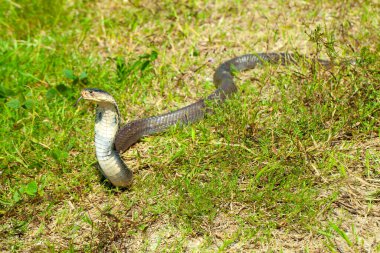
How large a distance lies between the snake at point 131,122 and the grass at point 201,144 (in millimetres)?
110

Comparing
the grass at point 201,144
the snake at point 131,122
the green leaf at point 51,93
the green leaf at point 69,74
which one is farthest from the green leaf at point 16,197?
the green leaf at point 69,74

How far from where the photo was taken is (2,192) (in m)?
4.17

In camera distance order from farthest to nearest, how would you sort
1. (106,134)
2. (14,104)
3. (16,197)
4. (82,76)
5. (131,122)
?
(82,76) → (14,104) → (131,122) → (16,197) → (106,134)

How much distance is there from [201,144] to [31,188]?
53.2 inches

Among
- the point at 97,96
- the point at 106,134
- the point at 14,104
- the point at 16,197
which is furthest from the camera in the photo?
the point at 14,104

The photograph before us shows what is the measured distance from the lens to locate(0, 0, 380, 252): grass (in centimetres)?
365

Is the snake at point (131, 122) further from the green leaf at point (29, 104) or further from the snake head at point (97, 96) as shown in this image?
the green leaf at point (29, 104)

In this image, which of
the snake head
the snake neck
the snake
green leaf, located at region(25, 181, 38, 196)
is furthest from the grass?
the snake head

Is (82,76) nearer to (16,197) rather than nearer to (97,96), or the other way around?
(16,197)

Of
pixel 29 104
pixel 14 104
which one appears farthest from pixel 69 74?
pixel 14 104

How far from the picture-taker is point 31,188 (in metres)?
4.09

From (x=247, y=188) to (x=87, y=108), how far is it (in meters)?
1.96

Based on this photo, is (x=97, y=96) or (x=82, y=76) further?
(x=82, y=76)

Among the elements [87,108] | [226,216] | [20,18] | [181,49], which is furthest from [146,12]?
[226,216]
